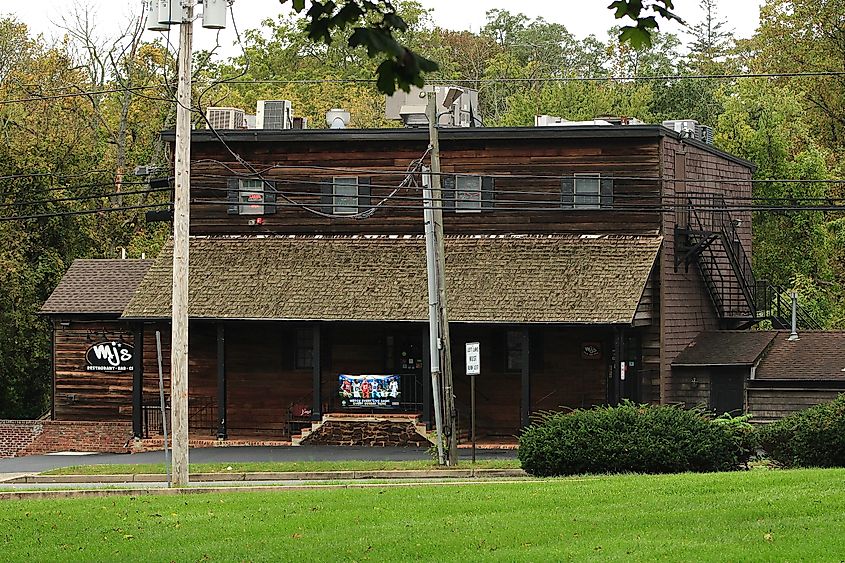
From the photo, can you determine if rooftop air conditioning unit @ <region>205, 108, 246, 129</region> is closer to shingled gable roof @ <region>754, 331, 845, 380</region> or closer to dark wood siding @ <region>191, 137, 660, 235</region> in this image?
dark wood siding @ <region>191, 137, 660, 235</region>

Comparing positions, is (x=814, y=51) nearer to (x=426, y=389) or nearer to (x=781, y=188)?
(x=781, y=188)

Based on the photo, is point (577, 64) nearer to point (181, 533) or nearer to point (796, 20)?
point (796, 20)

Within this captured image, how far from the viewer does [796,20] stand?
64750 millimetres

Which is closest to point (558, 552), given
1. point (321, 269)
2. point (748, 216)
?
point (321, 269)

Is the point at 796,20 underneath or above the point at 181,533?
above

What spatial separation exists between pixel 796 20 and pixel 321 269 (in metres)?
32.8

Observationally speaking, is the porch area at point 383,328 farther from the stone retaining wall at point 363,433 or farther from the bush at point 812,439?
the bush at point 812,439

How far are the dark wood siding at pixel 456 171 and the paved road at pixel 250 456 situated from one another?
6.33 m

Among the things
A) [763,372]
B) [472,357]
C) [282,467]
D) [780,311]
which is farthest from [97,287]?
[780,311]

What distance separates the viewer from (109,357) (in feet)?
137

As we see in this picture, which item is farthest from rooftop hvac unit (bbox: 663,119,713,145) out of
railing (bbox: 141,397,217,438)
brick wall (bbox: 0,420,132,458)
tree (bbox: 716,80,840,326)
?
brick wall (bbox: 0,420,132,458)

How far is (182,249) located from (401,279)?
13125 millimetres

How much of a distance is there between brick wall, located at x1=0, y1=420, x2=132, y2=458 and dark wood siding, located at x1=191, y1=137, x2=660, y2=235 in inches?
238

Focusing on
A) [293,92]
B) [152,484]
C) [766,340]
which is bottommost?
[152,484]
